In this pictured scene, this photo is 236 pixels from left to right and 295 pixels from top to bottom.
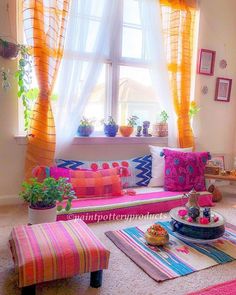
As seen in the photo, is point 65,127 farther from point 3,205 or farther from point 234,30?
point 234,30

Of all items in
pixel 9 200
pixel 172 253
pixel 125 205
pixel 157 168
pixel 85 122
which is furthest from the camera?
pixel 157 168

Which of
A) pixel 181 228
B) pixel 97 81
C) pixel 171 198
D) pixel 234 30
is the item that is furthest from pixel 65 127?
pixel 234 30

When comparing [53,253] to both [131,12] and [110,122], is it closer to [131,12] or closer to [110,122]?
[110,122]

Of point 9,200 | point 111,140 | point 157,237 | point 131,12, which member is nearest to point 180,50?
point 131,12

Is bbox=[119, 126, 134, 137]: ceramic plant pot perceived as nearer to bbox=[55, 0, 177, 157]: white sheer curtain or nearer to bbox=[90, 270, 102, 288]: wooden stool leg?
bbox=[55, 0, 177, 157]: white sheer curtain

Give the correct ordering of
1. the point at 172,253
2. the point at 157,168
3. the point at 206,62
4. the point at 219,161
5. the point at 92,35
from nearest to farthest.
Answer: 1. the point at 172,253
2. the point at 92,35
3. the point at 157,168
4. the point at 206,62
5. the point at 219,161

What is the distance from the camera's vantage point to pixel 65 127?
2.93 m

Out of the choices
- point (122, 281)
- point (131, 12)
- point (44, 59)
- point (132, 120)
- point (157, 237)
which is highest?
point (131, 12)

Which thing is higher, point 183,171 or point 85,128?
point 85,128

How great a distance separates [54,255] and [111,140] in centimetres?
191

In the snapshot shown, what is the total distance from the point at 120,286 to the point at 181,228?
70 cm

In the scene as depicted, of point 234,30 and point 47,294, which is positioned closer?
point 47,294

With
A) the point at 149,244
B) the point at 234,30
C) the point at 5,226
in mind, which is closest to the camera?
the point at 149,244

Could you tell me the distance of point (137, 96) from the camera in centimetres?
344
